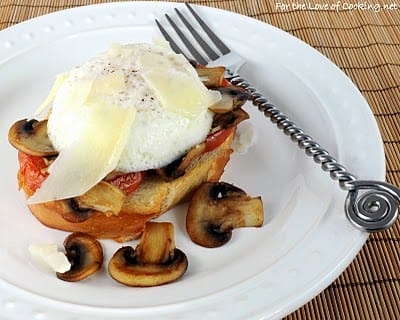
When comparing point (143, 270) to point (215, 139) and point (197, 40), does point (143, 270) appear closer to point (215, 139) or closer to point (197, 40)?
point (215, 139)

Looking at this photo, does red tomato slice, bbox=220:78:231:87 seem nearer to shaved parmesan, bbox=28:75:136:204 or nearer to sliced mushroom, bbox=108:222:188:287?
shaved parmesan, bbox=28:75:136:204

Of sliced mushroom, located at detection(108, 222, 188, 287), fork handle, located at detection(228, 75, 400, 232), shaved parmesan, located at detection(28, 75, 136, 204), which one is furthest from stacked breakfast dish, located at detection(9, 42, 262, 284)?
fork handle, located at detection(228, 75, 400, 232)

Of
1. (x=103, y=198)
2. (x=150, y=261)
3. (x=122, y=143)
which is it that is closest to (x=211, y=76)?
(x=122, y=143)

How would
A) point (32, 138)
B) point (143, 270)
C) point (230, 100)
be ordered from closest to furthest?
point (143, 270) → point (32, 138) → point (230, 100)

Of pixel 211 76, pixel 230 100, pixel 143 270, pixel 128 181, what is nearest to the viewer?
pixel 143 270

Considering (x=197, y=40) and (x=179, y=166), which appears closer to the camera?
(x=179, y=166)

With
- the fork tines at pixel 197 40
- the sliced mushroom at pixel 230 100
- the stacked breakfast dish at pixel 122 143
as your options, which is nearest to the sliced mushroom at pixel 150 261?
the stacked breakfast dish at pixel 122 143
